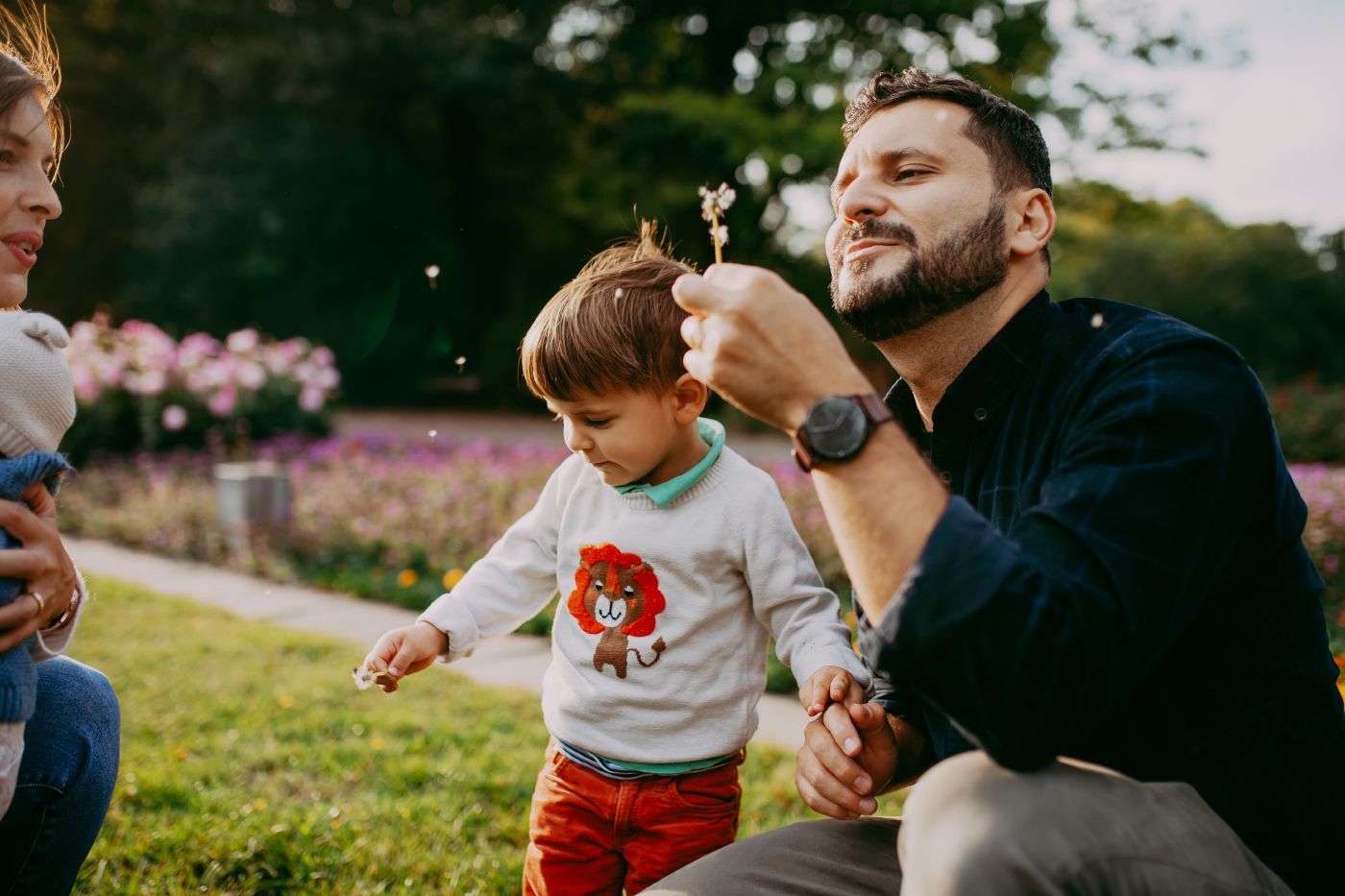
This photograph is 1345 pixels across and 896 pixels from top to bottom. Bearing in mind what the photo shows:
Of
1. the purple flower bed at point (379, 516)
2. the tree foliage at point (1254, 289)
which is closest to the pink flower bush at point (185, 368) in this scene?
the purple flower bed at point (379, 516)

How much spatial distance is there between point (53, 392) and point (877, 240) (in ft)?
4.48

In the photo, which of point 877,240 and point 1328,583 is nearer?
point 877,240

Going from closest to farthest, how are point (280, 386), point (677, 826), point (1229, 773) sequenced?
point (1229, 773) < point (677, 826) < point (280, 386)

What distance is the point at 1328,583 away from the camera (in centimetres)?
451

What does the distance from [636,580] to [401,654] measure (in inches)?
18.5

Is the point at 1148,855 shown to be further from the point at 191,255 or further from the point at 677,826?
the point at 191,255

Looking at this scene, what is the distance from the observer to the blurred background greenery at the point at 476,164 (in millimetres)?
16062

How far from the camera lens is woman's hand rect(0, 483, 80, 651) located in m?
1.32

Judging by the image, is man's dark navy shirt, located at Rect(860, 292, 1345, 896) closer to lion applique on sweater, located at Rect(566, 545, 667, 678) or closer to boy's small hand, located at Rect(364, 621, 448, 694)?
lion applique on sweater, located at Rect(566, 545, 667, 678)

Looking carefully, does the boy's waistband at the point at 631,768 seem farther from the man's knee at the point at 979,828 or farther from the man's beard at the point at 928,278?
the man's beard at the point at 928,278

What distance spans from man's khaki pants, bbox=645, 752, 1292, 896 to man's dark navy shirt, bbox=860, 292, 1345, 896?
5 centimetres

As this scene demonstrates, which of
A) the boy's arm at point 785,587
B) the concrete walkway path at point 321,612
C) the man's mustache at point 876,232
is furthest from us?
the concrete walkway path at point 321,612

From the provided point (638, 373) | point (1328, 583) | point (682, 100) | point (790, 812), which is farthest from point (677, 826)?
point (682, 100)

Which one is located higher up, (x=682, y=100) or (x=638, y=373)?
(x=682, y=100)
